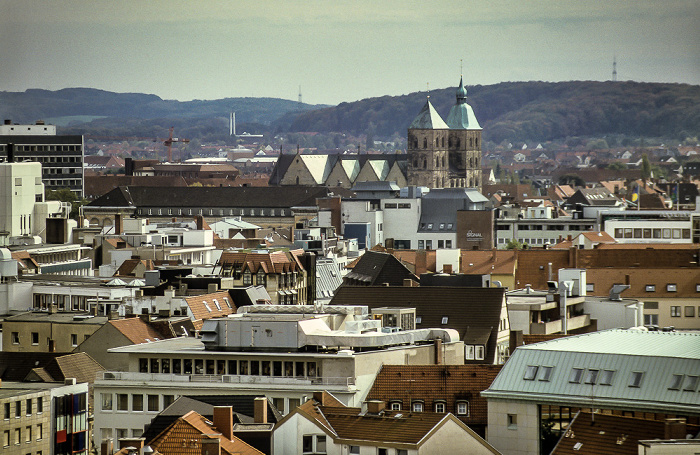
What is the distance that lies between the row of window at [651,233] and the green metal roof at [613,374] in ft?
192

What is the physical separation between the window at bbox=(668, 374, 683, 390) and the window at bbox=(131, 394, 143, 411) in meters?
14.2

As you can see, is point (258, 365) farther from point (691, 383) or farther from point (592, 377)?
point (691, 383)

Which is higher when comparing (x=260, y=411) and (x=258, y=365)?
(x=258, y=365)

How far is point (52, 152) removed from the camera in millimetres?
168125

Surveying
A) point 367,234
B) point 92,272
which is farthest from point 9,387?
point 367,234

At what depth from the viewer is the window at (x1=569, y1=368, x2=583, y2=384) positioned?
3556 centimetres

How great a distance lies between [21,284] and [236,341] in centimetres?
2812

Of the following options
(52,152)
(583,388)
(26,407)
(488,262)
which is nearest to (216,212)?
(52,152)

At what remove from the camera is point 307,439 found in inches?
1369

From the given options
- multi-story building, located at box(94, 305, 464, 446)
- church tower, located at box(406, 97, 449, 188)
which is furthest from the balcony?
church tower, located at box(406, 97, 449, 188)

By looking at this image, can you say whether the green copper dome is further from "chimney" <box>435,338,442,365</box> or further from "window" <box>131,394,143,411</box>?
"window" <box>131,394,143,411</box>

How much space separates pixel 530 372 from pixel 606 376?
170cm

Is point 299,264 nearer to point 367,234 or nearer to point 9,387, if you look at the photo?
point 9,387

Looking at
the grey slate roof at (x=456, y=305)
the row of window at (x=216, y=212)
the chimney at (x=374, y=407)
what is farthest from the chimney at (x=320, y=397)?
the row of window at (x=216, y=212)
